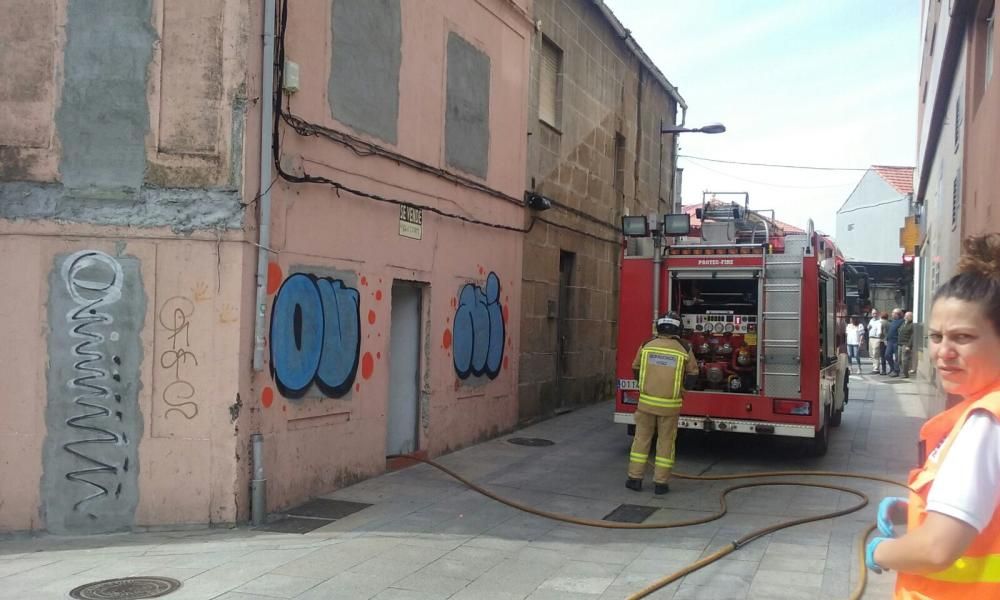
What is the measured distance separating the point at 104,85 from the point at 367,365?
3.63 meters

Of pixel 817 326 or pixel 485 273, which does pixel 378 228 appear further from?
pixel 817 326

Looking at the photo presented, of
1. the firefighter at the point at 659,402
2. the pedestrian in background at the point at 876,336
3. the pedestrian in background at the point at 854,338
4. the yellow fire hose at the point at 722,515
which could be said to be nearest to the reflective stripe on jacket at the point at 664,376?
the firefighter at the point at 659,402

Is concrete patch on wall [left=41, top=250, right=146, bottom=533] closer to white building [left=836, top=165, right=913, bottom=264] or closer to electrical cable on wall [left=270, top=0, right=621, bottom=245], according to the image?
electrical cable on wall [left=270, top=0, right=621, bottom=245]

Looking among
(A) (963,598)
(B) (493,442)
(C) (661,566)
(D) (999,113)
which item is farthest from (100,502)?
(D) (999,113)

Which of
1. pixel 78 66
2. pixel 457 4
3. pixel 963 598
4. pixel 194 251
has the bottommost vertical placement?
pixel 963 598

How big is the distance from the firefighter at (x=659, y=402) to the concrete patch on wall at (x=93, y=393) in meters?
4.73

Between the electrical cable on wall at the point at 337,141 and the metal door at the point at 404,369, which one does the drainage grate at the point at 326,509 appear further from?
the electrical cable on wall at the point at 337,141

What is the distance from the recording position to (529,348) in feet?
43.1

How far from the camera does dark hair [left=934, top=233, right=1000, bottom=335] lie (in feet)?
7.08

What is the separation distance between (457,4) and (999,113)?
621 centimetres

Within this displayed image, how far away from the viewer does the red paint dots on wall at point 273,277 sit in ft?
24.7

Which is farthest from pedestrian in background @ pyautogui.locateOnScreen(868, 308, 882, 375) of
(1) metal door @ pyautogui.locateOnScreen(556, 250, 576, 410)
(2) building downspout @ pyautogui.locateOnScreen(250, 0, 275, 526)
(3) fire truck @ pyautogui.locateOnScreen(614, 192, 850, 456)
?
(2) building downspout @ pyautogui.locateOnScreen(250, 0, 275, 526)

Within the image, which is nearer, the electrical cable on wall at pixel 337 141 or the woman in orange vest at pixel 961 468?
the woman in orange vest at pixel 961 468

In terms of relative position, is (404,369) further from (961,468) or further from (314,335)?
(961,468)
